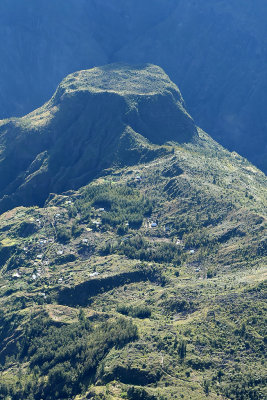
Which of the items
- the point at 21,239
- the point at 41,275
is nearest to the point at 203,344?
the point at 41,275

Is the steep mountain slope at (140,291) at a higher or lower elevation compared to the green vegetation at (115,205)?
lower

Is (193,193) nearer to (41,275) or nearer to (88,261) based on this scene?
(88,261)

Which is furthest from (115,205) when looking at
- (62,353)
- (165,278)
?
(62,353)

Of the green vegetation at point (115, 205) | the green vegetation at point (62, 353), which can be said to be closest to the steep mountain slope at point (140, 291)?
the green vegetation at point (62, 353)

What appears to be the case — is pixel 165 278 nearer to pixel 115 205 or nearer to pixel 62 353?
pixel 62 353

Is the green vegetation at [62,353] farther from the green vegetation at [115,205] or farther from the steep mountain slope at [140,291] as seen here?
the green vegetation at [115,205]

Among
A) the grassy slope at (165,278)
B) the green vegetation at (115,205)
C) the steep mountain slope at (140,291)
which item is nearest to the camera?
the grassy slope at (165,278)

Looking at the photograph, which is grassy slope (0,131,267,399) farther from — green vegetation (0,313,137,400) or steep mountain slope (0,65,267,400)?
green vegetation (0,313,137,400)
